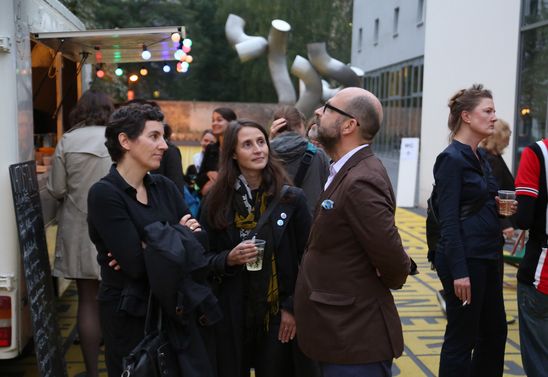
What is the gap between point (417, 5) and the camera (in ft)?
76.8

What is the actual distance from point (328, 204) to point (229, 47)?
40.0m

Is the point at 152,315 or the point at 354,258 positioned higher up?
the point at 354,258

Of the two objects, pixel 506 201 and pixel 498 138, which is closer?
pixel 506 201

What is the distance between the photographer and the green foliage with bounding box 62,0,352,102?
39750mm

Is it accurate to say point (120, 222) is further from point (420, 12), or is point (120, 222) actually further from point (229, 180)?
point (420, 12)

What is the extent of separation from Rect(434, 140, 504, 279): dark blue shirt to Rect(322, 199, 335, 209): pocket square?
1220 mm

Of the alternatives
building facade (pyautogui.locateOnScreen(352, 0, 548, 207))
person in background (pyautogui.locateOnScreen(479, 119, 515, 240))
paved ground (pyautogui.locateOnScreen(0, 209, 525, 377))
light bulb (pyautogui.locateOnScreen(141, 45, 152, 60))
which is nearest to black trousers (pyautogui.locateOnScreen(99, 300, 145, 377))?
paved ground (pyautogui.locateOnScreen(0, 209, 525, 377))

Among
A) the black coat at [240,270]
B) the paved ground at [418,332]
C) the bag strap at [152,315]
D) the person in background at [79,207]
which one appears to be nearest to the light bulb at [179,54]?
the person in background at [79,207]

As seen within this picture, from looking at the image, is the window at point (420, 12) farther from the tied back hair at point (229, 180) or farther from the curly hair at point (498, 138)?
the tied back hair at point (229, 180)

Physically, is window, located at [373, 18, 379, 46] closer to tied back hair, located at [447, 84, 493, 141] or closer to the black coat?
tied back hair, located at [447, 84, 493, 141]

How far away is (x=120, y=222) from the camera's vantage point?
2848 mm

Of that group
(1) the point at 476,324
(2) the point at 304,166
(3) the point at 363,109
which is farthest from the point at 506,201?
(3) the point at 363,109

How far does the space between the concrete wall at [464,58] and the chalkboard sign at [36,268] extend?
823 cm

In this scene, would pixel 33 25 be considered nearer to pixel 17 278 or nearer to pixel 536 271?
pixel 17 278
